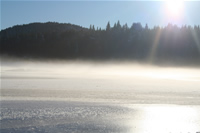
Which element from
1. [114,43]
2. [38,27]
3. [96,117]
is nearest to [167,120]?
[96,117]

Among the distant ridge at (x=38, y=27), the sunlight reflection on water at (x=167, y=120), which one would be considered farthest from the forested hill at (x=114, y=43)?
the sunlight reflection on water at (x=167, y=120)

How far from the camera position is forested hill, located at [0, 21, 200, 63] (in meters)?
105

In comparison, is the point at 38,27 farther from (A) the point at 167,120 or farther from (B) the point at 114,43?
(A) the point at 167,120

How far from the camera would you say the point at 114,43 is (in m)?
117

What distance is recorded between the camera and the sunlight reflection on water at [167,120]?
904cm

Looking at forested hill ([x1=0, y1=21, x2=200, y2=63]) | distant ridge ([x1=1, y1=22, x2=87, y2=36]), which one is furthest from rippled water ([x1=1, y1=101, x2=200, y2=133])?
distant ridge ([x1=1, y1=22, x2=87, y2=36])

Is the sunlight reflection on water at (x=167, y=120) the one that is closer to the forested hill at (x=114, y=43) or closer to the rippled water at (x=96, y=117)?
the rippled water at (x=96, y=117)

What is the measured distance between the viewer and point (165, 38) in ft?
357

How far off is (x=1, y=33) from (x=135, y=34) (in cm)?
7229

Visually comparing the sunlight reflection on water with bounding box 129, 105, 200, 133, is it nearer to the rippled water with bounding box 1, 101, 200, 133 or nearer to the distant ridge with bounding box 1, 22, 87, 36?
the rippled water with bounding box 1, 101, 200, 133

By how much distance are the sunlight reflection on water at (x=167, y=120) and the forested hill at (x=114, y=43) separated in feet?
296

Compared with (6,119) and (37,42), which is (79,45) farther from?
(6,119)

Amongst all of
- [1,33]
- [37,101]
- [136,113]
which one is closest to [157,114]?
[136,113]

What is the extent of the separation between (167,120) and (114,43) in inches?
4250
